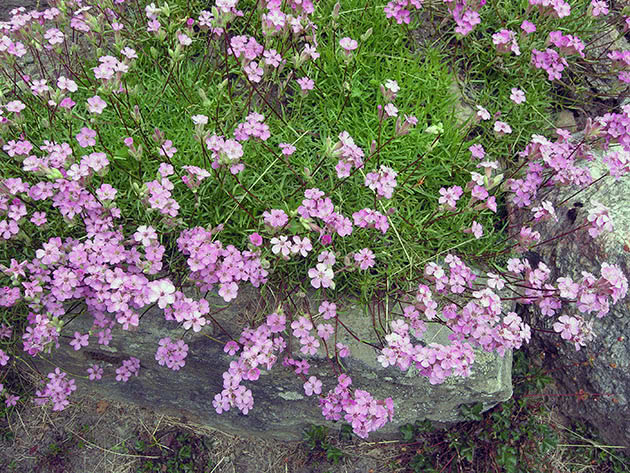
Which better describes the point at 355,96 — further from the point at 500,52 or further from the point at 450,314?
the point at 450,314

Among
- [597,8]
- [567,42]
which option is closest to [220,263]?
[567,42]

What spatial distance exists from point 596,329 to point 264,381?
233cm

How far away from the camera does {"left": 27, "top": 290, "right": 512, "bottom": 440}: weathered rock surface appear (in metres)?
3.39

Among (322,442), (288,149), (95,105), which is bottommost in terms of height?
(322,442)

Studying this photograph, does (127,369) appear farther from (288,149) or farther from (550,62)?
(550,62)

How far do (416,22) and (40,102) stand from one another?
9.66 ft

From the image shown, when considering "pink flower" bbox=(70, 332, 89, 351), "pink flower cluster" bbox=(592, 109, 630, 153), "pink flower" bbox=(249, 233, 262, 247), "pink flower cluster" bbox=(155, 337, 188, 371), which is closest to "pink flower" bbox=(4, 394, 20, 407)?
"pink flower" bbox=(70, 332, 89, 351)

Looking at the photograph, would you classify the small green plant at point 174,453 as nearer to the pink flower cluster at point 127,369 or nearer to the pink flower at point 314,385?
the pink flower cluster at point 127,369

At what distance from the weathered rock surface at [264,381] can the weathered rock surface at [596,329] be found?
53cm

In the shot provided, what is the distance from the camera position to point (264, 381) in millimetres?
3543

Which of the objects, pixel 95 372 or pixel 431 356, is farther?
pixel 95 372

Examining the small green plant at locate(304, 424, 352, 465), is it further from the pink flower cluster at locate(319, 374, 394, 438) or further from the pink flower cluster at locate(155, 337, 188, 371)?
the pink flower cluster at locate(155, 337, 188, 371)

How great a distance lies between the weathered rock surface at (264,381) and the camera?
339cm

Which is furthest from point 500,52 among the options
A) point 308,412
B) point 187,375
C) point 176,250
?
point 187,375
